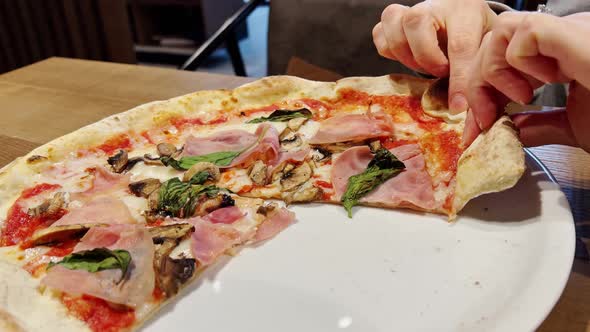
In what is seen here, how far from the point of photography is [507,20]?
3.22 ft

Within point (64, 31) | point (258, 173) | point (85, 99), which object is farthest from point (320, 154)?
point (64, 31)

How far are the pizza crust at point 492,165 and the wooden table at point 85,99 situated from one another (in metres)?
0.31

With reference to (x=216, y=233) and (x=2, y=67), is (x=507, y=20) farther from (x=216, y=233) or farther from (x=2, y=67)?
(x=2, y=67)

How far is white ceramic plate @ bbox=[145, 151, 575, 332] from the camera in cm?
90

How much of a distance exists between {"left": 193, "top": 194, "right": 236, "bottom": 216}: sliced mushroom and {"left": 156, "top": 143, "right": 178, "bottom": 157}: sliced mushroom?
287 millimetres

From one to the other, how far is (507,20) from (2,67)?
479 centimetres

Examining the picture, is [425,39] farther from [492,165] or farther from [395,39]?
[492,165]

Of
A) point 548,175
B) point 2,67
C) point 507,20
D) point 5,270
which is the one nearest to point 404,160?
point 548,175

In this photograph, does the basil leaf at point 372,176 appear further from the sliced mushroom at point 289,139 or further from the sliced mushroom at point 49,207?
the sliced mushroom at point 49,207

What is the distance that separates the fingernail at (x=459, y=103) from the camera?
137cm

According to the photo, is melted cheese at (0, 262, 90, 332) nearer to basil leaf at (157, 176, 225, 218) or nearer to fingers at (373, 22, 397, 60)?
basil leaf at (157, 176, 225, 218)

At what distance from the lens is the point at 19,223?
1246 mm

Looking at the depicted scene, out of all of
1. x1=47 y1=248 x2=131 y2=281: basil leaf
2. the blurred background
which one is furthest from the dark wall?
x1=47 y1=248 x2=131 y2=281: basil leaf

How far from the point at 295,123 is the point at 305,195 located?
0.38 meters
